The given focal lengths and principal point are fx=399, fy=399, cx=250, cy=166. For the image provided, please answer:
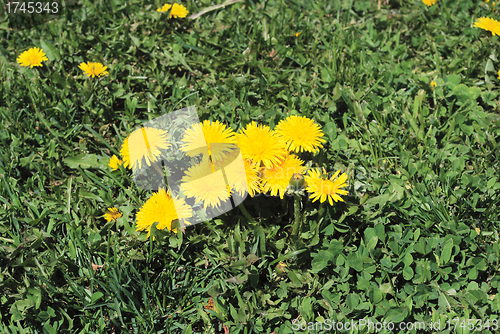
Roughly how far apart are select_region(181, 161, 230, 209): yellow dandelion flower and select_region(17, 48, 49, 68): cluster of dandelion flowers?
168 centimetres

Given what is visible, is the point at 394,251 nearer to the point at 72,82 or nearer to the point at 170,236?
the point at 170,236

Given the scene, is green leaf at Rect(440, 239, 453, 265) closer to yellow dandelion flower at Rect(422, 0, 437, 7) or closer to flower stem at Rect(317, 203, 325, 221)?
flower stem at Rect(317, 203, 325, 221)

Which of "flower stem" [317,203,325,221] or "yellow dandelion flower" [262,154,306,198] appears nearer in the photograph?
"yellow dandelion flower" [262,154,306,198]

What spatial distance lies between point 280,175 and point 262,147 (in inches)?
6.3

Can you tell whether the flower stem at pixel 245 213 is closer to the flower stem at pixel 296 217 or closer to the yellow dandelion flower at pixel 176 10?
the flower stem at pixel 296 217

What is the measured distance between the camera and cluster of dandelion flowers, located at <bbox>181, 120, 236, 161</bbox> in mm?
1880

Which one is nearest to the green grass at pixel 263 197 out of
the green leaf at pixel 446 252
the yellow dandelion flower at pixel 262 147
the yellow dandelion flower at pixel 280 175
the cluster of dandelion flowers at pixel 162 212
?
the green leaf at pixel 446 252

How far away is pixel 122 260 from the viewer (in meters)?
2.03

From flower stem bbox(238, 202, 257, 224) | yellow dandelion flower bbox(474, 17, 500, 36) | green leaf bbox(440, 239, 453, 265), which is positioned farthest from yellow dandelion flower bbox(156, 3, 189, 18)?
green leaf bbox(440, 239, 453, 265)

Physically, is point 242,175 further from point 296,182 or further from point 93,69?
point 93,69

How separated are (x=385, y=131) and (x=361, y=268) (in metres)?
0.99

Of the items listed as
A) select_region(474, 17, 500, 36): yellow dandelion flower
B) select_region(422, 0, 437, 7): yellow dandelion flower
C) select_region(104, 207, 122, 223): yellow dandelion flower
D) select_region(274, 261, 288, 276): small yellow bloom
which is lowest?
select_region(274, 261, 288, 276): small yellow bloom

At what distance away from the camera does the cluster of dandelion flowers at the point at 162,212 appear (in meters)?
1.98

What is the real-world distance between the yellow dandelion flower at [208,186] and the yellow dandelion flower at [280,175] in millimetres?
197
